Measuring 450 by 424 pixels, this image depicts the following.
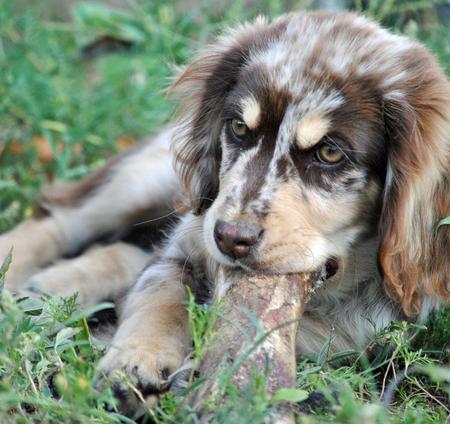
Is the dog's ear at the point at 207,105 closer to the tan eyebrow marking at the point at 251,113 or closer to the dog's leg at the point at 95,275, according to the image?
the tan eyebrow marking at the point at 251,113

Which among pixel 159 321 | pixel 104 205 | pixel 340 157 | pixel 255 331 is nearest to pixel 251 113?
pixel 340 157

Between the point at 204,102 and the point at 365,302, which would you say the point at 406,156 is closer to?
the point at 365,302

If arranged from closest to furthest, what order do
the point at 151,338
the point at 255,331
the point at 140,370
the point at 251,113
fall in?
the point at 255,331 < the point at 140,370 < the point at 151,338 < the point at 251,113

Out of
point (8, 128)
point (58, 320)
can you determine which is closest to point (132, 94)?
point (8, 128)

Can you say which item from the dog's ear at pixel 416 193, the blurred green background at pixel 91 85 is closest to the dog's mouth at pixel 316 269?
the dog's ear at pixel 416 193

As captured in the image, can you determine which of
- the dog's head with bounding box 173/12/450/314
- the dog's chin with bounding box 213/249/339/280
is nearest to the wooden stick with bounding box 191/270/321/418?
the dog's chin with bounding box 213/249/339/280

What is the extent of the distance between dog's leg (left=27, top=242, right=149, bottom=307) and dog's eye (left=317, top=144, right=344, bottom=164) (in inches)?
61.6

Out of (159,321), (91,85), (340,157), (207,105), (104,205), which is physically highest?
(340,157)

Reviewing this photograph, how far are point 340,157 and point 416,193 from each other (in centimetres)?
37

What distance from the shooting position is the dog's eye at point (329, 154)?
12.2ft

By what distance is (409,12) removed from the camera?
6621 millimetres

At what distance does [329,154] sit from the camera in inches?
147

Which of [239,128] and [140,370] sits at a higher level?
[239,128]

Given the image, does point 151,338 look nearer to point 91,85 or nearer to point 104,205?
point 104,205
